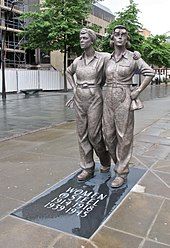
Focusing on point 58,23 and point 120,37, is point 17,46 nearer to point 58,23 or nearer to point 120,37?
point 58,23

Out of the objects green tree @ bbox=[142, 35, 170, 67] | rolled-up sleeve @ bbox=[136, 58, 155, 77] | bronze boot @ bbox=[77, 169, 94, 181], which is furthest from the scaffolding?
rolled-up sleeve @ bbox=[136, 58, 155, 77]

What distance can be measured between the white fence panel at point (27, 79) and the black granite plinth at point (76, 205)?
22.7 metres

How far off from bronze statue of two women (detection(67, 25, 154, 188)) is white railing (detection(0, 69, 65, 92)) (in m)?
21.8

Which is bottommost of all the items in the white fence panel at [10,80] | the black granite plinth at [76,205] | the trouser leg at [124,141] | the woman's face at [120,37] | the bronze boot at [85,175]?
the black granite plinth at [76,205]

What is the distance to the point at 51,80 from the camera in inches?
1192

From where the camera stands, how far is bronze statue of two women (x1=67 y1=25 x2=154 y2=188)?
4.08 meters

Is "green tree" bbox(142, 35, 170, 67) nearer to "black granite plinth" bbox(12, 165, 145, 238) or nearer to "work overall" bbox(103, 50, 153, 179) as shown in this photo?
"work overall" bbox(103, 50, 153, 179)

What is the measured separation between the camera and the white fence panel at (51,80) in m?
29.3

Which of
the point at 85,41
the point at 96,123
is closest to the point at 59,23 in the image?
the point at 85,41

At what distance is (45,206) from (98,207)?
2.04 ft

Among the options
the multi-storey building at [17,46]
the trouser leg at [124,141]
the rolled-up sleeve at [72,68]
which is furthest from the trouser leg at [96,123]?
the multi-storey building at [17,46]

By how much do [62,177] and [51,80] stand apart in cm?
2609

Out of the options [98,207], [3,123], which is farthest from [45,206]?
[3,123]

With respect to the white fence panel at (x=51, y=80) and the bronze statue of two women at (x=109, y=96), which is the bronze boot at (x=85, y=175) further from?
the white fence panel at (x=51, y=80)
